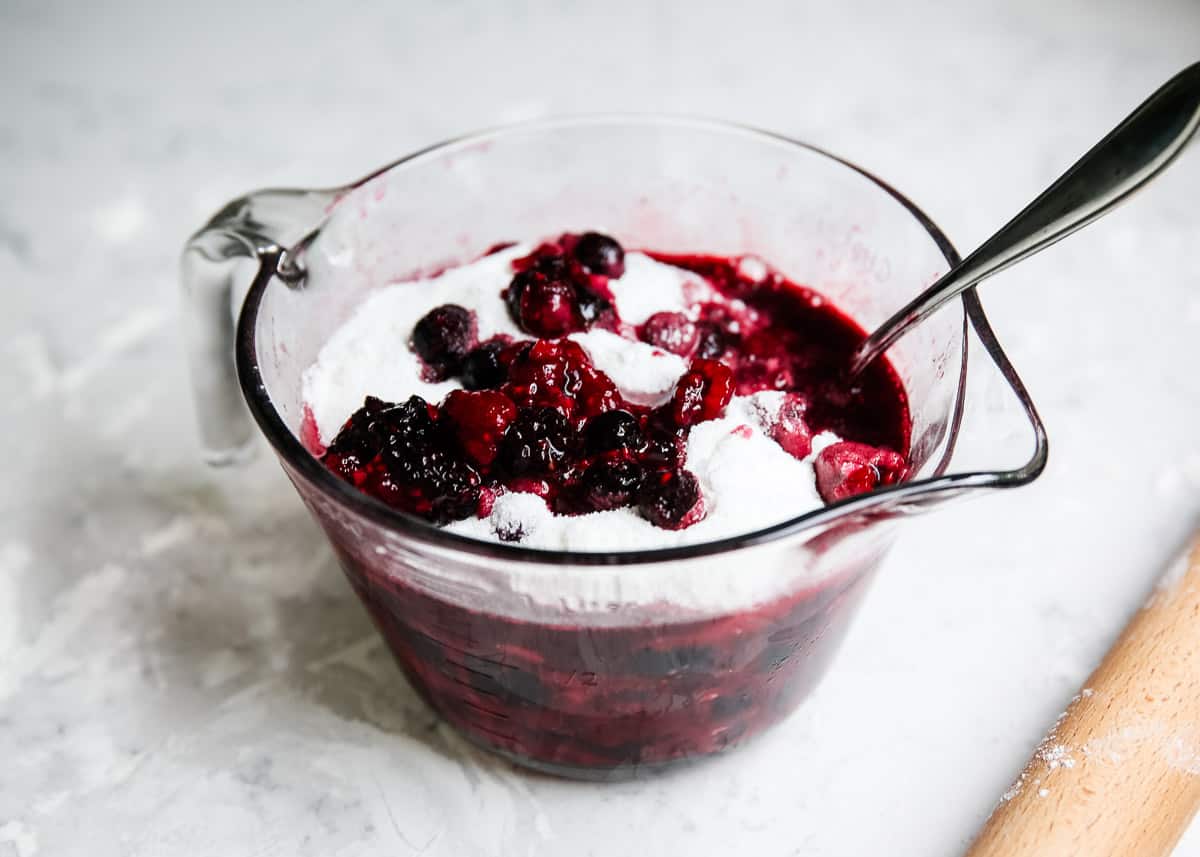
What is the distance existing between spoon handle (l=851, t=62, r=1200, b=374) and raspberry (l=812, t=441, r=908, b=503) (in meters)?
0.19

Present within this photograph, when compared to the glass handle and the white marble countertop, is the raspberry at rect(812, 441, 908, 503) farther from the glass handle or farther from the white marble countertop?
the glass handle

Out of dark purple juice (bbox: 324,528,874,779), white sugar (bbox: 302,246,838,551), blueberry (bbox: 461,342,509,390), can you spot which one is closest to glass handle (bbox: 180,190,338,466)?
white sugar (bbox: 302,246,838,551)

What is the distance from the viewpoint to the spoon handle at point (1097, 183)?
122 cm

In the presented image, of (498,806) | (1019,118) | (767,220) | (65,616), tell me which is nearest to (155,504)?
(65,616)

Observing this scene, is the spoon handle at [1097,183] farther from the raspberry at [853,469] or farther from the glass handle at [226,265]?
the glass handle at [226,265]

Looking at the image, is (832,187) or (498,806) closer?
(498,806)

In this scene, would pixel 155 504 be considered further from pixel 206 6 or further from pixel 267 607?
pixel 206 6

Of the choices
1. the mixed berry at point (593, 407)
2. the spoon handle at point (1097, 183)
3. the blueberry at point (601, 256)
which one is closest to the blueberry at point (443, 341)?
the mixed berry at point (593, 407)

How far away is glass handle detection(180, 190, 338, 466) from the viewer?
1605mm

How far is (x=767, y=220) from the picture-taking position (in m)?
1.91

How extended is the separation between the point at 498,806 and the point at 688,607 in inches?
18.5

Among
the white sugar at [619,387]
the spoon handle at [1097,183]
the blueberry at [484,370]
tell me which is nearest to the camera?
the spoon handle at [1097,183]

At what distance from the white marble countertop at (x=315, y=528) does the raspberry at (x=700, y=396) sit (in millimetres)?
454

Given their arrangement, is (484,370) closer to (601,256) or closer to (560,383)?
(560,383)
